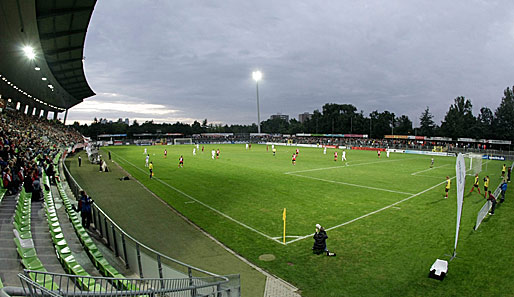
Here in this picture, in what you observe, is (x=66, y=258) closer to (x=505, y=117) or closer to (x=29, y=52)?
(x=29, y=52)

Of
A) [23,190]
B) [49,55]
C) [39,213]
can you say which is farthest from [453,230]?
[49,55]

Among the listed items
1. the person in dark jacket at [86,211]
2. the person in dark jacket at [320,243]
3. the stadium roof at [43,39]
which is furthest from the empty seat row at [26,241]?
the person in dark jacket at [320,243]

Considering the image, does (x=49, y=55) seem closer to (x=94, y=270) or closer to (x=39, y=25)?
(x=39, y=25)

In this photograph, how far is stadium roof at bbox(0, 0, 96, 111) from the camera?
49.8ft

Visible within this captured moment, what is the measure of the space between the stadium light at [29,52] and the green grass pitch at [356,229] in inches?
525

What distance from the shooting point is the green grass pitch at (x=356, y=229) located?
372 inches

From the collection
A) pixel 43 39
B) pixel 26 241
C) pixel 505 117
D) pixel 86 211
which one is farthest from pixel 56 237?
pixel 505 117

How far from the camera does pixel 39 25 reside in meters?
18.8

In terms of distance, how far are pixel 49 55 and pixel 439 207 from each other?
1290 inches

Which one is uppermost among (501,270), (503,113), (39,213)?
(503,113)

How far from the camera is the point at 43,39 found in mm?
21453

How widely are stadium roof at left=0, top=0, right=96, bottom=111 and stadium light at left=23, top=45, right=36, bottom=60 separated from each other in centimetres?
31

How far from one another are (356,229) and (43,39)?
79.9 feet

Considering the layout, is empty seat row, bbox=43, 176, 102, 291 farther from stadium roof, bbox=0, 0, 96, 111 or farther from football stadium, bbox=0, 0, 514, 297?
stadium roof, bbox=0, 0, 96, 111
